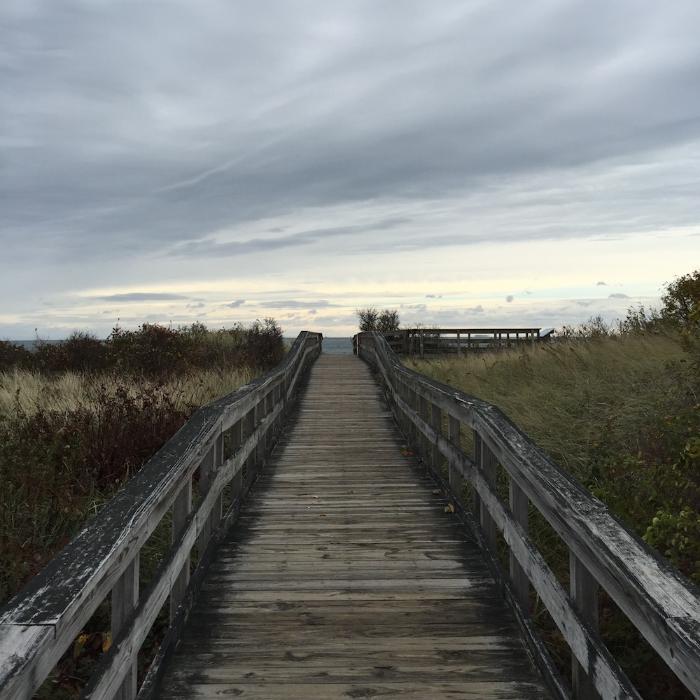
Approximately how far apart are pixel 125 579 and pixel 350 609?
65.9 inches

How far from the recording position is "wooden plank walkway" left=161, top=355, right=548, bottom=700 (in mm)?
3176

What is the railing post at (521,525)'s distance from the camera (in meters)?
3.72

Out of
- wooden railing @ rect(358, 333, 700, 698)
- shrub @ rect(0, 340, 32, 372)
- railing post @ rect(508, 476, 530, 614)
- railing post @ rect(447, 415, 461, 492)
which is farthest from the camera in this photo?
shrub @ rect(0, 340, 32, 372)

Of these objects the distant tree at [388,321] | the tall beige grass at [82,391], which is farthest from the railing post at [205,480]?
the distant tree at [388,321]

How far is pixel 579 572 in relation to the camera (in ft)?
9.12

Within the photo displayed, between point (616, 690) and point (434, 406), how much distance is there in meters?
4.60

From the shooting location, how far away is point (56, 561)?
7.55 ft

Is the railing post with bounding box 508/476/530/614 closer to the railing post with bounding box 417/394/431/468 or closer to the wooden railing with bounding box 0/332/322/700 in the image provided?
the wooden railing with bounding box 0/332/322/700

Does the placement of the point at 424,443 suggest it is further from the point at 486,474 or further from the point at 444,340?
the point at 444,340

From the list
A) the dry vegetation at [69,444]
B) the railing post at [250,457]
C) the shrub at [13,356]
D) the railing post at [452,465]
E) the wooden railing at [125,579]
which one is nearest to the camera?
the wooden railing at [125,579]

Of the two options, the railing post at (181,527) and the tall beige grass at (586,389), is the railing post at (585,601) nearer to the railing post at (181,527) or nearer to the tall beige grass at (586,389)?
the railing post at (181,527)

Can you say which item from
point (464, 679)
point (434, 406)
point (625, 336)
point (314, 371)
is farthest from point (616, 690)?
point (314, 371)

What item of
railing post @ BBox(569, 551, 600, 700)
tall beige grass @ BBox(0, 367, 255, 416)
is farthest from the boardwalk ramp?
tall beige grass @ BBox(0, 367, 255, 416)

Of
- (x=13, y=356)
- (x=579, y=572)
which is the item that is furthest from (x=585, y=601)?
(x=13, y=356)
